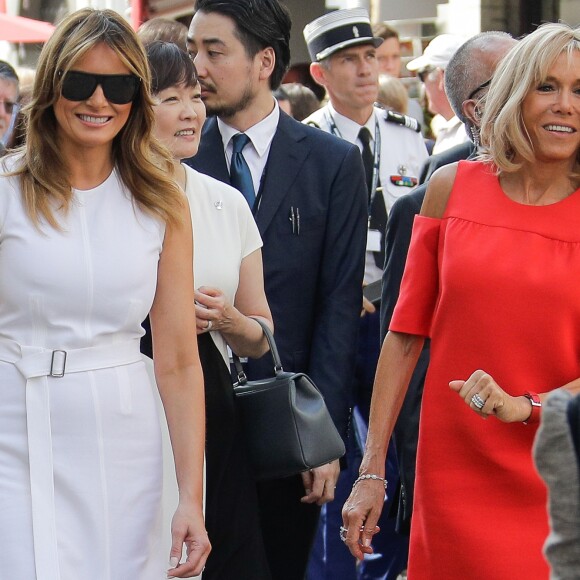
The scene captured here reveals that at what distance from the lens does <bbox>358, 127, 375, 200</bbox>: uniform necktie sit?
6.93 metres

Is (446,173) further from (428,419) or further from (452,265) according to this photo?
(428,419)

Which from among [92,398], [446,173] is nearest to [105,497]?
[92,398]

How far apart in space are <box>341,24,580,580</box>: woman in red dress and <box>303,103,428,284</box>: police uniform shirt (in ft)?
9.22

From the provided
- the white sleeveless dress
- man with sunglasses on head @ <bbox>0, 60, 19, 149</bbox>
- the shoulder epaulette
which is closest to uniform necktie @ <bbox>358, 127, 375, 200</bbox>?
the shoulder epaulette

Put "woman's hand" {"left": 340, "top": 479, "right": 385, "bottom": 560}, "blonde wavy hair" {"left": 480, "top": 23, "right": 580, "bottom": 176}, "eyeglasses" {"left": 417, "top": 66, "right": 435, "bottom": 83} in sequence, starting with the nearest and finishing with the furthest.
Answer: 1. "blonde wavy hair" {"left": 480, "top": 23, "right": 580, "bottom": 176}
2. "woman's hand" {"left": 340, "top": 479, "right": 385, "bottom": 560}
3. "eyeglasses" {"left": 417, "top": 66, "right": 435, "bottom": 83}

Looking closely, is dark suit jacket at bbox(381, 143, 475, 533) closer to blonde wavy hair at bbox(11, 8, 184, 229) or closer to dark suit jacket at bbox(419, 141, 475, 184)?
dark suit jacket at bbox(419, 141, 475, 184)

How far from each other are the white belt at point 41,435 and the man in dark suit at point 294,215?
1387mm

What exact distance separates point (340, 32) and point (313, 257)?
2.73 metres

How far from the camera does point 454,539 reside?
3889 millimetres

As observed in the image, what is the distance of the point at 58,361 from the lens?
358 cm

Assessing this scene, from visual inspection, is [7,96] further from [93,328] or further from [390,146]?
[93,328]

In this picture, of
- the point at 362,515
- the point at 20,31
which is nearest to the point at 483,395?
the point at 362,515

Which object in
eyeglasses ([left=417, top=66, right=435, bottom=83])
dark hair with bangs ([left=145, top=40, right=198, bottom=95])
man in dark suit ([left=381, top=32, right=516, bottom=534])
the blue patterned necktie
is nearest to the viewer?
dark hair with bangs ([left=145, top=40, right=198, bottom=95])

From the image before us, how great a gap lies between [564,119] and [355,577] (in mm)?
2881
